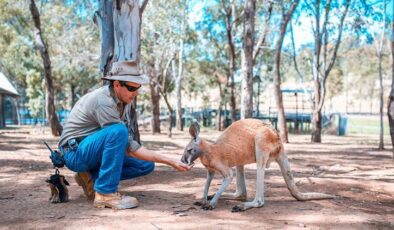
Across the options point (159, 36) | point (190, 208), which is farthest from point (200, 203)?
point (159, 36)

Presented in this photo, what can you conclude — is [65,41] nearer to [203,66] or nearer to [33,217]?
[203,66]

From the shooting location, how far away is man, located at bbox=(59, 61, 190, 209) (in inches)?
145

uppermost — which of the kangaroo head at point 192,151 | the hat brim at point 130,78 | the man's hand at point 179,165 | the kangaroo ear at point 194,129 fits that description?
the hat brim at point 130,78

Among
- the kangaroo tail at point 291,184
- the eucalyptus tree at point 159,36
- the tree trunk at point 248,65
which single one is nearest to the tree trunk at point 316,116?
the tree trunk at point 248,65

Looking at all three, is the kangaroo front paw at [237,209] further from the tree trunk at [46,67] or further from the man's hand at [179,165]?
the tree trunk at [46,67]

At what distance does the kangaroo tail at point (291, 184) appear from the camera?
163 inches

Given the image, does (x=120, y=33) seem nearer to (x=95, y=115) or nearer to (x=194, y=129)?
(x=95, y=115)

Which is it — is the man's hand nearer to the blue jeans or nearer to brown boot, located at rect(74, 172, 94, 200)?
the blue jeans

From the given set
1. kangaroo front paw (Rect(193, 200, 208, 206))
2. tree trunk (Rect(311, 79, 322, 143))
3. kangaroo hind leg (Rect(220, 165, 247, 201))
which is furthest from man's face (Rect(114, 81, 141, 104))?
tree trunk (Rect(311, 79, 322, 143))

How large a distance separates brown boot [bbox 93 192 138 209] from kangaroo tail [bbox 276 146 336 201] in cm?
147

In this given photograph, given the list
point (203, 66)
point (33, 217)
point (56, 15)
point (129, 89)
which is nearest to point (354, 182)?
point (129, 89)

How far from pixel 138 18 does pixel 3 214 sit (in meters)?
3.02

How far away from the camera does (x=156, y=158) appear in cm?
372

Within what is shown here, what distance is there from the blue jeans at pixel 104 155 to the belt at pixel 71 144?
32 mm
